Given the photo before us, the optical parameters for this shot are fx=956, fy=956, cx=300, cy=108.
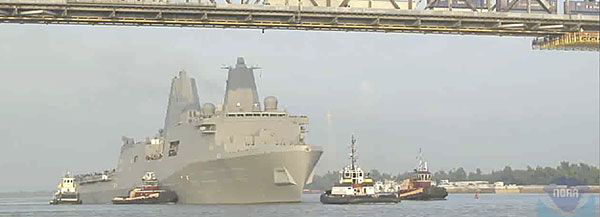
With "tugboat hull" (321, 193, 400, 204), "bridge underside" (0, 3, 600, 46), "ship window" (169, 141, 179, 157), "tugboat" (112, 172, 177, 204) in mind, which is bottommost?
"tugboat hull" (321, 193, 400, 204)

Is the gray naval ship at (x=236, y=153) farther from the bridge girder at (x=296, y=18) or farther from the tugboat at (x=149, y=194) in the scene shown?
the bridge girder at (x=296, y=18)

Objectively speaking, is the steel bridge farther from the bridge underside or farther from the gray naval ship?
the gray naval ship

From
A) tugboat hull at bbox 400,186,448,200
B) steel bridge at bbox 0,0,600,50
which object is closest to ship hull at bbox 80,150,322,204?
tugboat hull at bbox 400,186,448,200

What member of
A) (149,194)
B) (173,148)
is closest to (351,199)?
(173,148)

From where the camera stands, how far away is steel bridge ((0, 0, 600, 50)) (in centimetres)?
2472

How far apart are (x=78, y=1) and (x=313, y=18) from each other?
618 centimetres

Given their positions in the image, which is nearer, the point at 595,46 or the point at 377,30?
the point at 595,46

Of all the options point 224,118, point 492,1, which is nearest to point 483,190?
point 224,118

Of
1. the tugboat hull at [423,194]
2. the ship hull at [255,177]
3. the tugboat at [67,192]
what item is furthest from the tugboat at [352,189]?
the tugboat at [67,192]

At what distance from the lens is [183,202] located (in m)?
73.4

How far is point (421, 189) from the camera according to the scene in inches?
3782

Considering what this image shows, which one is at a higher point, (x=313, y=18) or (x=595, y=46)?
(x=313, y=18)

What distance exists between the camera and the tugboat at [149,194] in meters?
76.0

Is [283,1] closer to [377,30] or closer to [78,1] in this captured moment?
[377,30]
